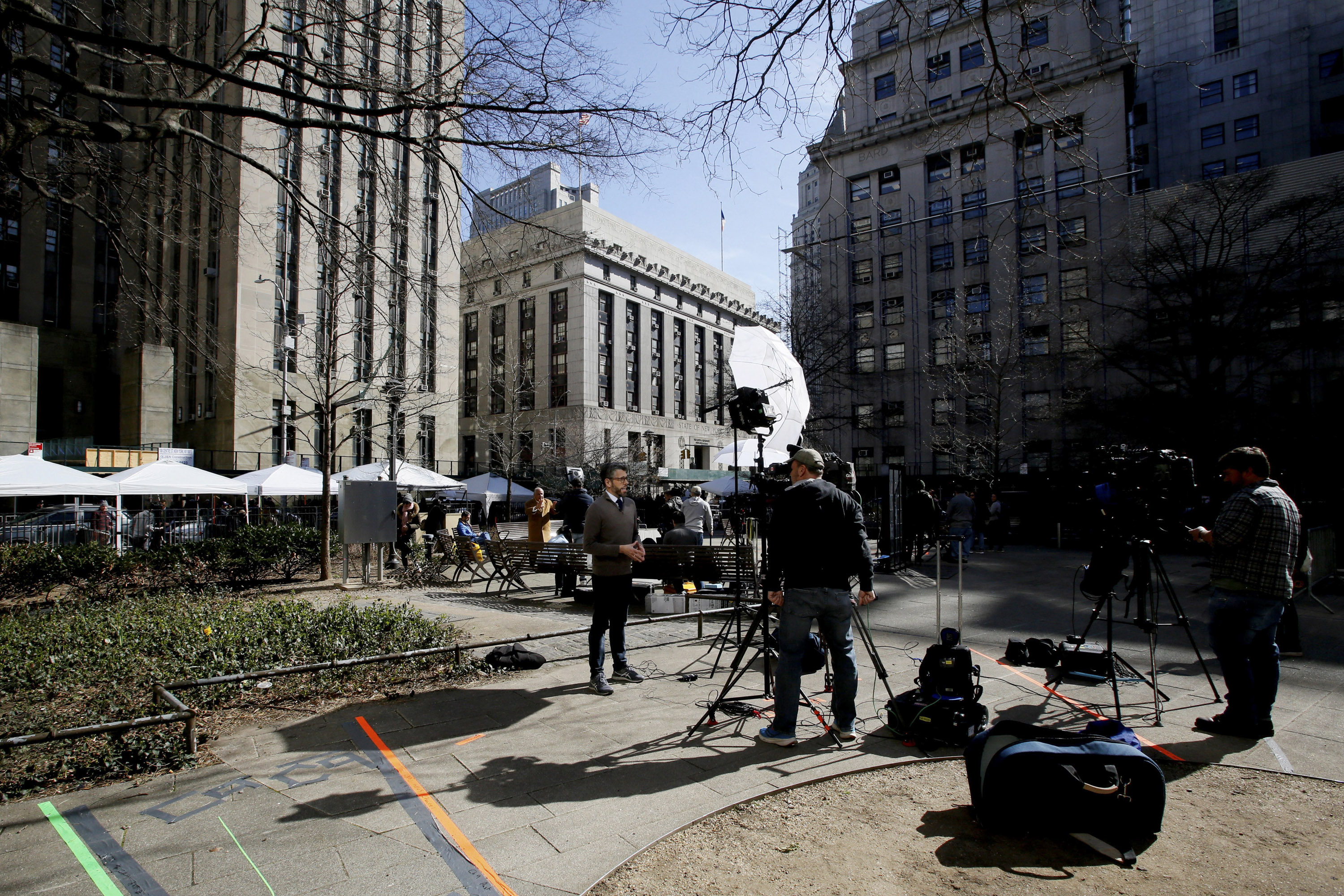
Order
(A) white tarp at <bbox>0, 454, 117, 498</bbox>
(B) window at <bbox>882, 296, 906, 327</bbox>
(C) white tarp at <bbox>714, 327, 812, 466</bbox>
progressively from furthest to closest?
(B) window at <bbox>882, 296, 906, 327</bbox>, (A) white tarp at <bbox>0, 454, 117, 498</bbox>, (C) white tarp at <bbox>714, 327, 812, 466</bbox>

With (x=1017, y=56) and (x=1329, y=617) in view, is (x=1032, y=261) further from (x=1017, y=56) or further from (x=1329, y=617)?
(x=1017, y=56)

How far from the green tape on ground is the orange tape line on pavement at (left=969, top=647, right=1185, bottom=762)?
203 inches

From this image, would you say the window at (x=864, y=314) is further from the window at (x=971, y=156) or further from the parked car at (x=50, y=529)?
the window at (x=971, y=156)

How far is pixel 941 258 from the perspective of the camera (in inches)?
1713

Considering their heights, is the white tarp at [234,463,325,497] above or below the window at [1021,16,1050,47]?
below

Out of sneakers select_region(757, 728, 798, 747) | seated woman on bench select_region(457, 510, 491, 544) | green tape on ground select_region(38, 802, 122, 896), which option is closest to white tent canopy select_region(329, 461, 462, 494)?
seated woman on bench select_region(457, 510, 491, 544)

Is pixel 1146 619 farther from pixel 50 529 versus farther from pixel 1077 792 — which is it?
pixel 50 529

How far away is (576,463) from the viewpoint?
183ft

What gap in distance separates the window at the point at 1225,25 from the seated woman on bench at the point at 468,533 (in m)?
55.1

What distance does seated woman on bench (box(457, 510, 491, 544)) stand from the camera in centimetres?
1488

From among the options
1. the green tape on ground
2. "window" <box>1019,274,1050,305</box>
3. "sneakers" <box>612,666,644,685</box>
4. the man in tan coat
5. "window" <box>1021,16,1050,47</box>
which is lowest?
"sneakers" <box>612,666,644,685</box>

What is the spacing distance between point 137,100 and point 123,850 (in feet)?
17.6

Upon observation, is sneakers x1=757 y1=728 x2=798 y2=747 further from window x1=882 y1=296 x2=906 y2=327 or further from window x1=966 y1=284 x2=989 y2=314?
window x1=882 y1=296 x2=906 y2=327

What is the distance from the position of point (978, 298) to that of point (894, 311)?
539 centimetres
